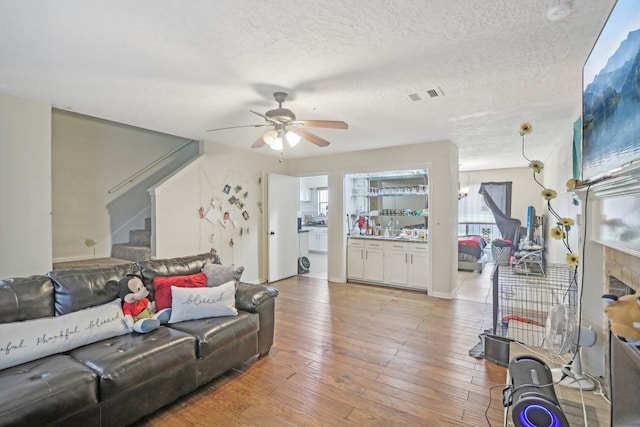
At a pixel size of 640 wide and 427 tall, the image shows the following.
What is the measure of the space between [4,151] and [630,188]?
14.2 ft

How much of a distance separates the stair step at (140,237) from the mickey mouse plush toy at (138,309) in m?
2.70

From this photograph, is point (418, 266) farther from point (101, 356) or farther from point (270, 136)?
point (101, 356)

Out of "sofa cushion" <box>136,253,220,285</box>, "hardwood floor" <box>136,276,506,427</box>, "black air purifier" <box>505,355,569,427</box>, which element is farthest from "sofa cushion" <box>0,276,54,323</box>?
"black air purifier" <box>505,355,569,427</box>

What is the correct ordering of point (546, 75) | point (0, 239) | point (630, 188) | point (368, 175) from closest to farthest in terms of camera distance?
1. point (630, 188)
2. point (546, 75)
3. point (0, 239)
4. point (368, 175)

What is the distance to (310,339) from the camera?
3197 millimetres

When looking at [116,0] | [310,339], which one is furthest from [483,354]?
[116,0]

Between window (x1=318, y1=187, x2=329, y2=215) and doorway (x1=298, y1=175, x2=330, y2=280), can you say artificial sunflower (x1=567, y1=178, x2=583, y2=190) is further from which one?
window (x1=318, y1=187, x2=329, y2=215)

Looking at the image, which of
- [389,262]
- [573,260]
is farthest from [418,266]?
[573,260]

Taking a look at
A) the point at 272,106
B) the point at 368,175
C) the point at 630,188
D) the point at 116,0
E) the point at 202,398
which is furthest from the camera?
the point at 368,175

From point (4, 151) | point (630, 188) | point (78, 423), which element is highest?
point (4, 151)

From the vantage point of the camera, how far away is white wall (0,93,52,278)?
2742mm

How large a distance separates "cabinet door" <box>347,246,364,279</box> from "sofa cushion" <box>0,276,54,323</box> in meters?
4.32

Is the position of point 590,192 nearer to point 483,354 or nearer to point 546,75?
point 546,75

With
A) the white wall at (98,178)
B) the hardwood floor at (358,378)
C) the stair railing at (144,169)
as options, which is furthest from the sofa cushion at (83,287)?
the stair railing at (144,169)
